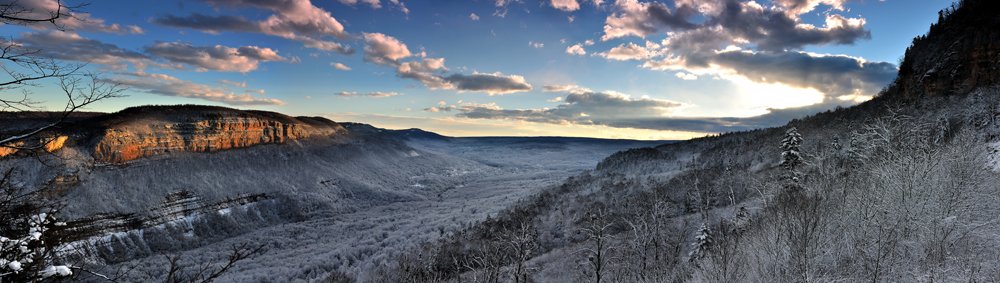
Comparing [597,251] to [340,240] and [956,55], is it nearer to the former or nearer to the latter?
[340,240]

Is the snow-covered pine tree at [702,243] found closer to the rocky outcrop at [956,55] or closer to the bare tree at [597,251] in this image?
the bare tree at [597,251]

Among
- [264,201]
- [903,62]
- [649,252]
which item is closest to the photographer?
[649,252]

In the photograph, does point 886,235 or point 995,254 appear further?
point 886,235

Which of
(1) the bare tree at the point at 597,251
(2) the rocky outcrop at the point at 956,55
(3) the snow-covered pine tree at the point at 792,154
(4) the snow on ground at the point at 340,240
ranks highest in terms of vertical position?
(2) the rocky outcrop at the point at 956,55

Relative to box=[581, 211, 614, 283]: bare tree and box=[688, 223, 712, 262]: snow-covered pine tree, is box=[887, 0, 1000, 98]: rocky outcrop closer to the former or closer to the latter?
box=[688, 223, 712, 262]: snow-covered pine tree

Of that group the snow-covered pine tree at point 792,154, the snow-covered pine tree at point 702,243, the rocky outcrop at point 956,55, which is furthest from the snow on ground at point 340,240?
the rocky outcrop at point 956,55

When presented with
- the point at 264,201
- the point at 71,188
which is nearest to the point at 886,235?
the point at 71,188

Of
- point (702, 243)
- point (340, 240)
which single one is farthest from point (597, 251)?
point (340, 240)

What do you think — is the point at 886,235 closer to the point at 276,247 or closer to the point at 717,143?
the point at 276,247
